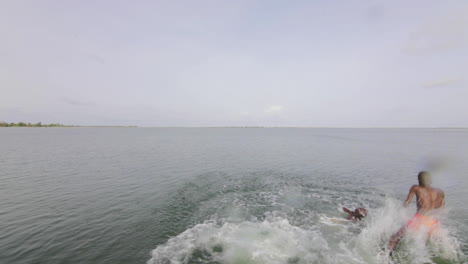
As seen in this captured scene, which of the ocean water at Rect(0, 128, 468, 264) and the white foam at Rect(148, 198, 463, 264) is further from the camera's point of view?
the ocean water at Rect(0, 128, 468, 264)

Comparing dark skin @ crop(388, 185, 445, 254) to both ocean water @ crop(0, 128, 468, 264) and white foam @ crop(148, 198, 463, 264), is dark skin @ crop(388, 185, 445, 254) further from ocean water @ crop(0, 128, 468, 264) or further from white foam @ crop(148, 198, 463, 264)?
ocean water @ crop(0, 128, 468, 264)

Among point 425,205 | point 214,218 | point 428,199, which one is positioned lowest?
point 214,218

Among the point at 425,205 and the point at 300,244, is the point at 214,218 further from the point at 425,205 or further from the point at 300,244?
the point at 425,205

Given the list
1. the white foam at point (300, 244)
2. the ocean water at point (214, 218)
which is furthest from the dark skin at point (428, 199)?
the ocean water at point (214, 218)

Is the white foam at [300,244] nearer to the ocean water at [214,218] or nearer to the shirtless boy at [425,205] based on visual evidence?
the ocean water at [214,218]

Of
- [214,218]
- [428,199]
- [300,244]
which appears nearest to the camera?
[428,199]

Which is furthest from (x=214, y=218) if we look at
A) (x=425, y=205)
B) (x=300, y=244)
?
(x=425, y=205)

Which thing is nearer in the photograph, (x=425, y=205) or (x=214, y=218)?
(x=425, y=205)

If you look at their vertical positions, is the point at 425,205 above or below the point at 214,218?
above

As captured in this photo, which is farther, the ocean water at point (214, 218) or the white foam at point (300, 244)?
the ocean water at point (214, 218)

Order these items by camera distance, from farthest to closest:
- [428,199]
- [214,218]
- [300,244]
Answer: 1. [214,218]
2. [300,244]
3. [428,199]

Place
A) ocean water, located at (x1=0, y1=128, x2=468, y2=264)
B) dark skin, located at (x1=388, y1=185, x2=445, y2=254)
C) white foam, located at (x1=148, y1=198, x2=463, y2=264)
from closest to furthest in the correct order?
1. dark skin, located at (x1=388, y1=185, x2=445, y2=254)
2. white foam, located at (x1=148, y1=198, x2=463, y2=264)
3. ocean water, located at (x1=0, y1=128, x2=468, y2=264)

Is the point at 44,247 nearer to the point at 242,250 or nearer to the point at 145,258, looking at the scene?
the point at 145,258

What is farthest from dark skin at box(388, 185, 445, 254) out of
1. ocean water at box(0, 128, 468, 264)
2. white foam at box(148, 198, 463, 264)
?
ocean water at box(0, 128, 468, 264)
